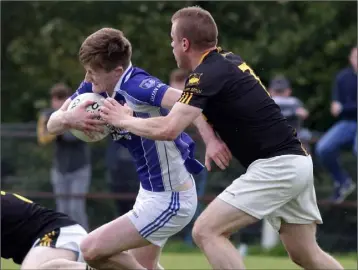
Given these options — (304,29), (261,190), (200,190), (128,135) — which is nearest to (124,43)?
(128,135)

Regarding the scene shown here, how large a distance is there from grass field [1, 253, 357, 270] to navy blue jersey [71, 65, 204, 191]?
378cm

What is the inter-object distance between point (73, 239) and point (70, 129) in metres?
0.87

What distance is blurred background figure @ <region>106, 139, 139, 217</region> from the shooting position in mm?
12750

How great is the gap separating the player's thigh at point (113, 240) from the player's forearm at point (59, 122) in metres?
0.72

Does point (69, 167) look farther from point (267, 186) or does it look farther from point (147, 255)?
point (267, 186)

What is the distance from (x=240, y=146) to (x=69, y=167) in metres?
6.87

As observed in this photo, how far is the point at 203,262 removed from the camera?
35.3 feet

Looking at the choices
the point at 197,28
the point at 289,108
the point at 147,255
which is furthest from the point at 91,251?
the point at 289,108

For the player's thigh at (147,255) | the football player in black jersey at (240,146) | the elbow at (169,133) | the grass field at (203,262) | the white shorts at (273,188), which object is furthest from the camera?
the grass field at (203,262)

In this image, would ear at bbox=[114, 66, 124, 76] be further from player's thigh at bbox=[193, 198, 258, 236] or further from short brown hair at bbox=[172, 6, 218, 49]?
player's thigh at bbox=[193, 198, 258, 236]

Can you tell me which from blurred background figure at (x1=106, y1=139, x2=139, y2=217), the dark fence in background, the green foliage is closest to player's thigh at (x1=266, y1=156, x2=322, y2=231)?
the dark fence in background

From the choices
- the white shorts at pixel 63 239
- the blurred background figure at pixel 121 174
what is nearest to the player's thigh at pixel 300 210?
the white shorts at pixel 63 239

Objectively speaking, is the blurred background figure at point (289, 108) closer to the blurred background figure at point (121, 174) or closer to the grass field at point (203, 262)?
the grass field at point (203, 262)

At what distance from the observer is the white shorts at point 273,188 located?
6148 millimetres
